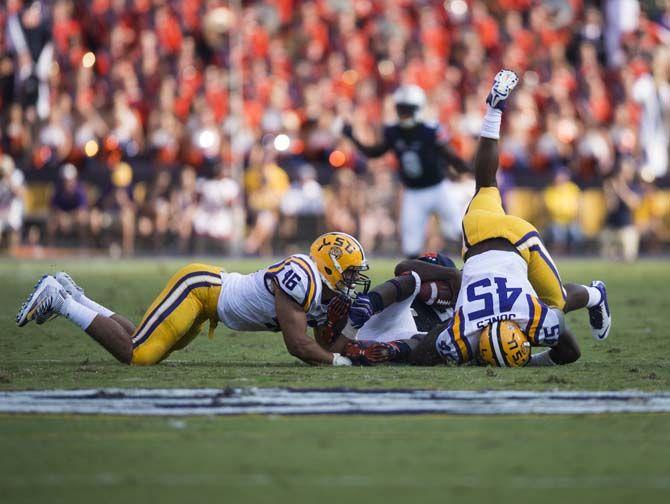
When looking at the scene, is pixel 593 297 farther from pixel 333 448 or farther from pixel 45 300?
pixel 333 448

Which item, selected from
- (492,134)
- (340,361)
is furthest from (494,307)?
(492,134)

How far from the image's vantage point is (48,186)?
22.9m

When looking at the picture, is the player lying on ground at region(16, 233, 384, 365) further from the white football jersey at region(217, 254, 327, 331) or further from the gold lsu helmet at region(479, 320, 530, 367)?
the gold lsu helmet at region(479, 320, 530, 367)

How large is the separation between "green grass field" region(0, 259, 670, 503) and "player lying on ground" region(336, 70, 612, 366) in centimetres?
18

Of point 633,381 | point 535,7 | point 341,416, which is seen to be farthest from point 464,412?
point 535,7

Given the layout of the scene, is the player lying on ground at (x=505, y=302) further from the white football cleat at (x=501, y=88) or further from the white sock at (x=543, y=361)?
the white football cleat at (x=501, y=88)

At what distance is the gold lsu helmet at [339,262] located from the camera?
317 inches

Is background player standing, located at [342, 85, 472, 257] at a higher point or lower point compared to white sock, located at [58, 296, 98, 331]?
higher

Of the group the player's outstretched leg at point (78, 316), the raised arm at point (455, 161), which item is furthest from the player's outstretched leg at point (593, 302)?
the raised arm at point (455, 161)

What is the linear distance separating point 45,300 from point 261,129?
1498cm

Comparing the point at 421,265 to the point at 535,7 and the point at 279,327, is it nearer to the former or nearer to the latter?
the point at 279,327

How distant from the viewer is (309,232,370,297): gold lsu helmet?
8.06m

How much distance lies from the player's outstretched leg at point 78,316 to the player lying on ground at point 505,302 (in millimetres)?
1707

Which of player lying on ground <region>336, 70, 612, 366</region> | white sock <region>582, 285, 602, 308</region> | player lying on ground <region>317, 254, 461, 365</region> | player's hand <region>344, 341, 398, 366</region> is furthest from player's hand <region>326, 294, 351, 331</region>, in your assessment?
white sock <region>582, 285, 602, 308</region>
